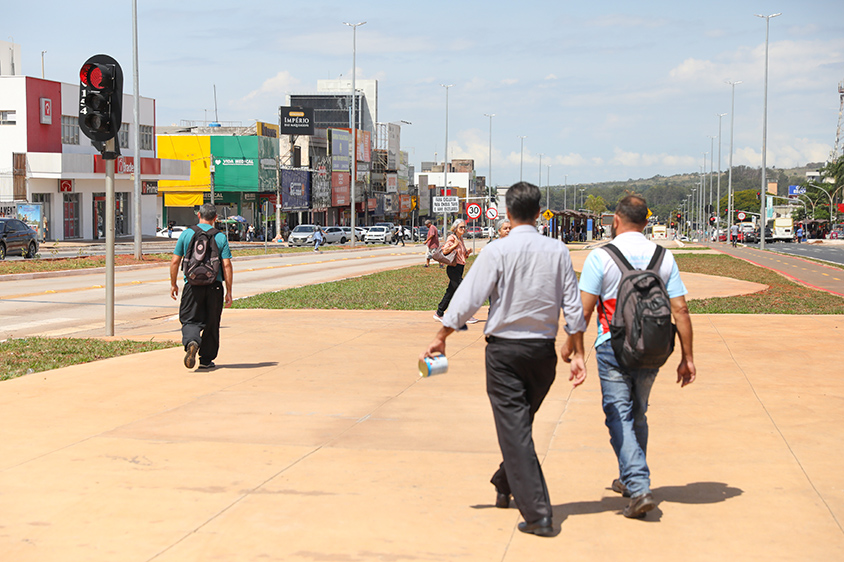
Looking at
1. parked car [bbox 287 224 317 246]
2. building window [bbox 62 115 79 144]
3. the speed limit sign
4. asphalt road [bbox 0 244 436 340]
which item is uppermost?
building window [bbox 62 115 79 144]

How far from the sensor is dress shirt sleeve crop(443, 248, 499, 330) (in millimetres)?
4828

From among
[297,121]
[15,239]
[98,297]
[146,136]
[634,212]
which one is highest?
[297,121]

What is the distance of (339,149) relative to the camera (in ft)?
324

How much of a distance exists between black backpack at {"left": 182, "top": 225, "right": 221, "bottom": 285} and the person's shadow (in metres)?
5.14

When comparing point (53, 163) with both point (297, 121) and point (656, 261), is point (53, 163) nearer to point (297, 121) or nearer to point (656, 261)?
point (297, 121)

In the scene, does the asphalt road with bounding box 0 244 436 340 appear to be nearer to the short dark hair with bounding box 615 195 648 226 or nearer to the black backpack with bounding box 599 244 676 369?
the short dark hair with bounding box 615 195 648 226

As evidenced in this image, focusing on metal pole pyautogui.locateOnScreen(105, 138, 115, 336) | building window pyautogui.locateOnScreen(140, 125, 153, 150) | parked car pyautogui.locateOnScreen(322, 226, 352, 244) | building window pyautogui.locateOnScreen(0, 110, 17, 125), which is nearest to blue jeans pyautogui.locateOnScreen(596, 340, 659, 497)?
metal pole pyautogui.locateOnScreen(105, 138, 115, 336)

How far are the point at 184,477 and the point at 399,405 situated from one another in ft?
8.69

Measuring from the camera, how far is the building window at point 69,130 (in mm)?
57094

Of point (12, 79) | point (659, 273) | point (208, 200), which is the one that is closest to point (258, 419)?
point (659, 273)

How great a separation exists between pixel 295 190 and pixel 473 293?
80666 mm

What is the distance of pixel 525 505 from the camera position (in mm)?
4750

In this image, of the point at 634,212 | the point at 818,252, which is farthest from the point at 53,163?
the point at 634,212

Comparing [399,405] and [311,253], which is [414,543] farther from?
[311,253]
